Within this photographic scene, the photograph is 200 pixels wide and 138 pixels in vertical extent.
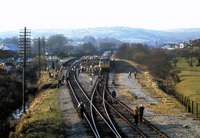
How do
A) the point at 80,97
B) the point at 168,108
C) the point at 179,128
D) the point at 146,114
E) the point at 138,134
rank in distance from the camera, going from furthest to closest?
the point at 80,97, the point at 168,108, the point at 146,114, the point at 179,128, the point at 138,134

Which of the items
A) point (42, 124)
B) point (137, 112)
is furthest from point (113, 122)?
point (42, 124)

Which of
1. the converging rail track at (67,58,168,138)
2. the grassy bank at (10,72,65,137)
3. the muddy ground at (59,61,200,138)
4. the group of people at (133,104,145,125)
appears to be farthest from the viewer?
the group of people at (133,104,145,125)

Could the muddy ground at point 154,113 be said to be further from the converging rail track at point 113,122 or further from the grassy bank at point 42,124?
the converging rail track at point 113,122

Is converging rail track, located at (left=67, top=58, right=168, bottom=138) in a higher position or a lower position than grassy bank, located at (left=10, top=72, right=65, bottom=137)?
higher

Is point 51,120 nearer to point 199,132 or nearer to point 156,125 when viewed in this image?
point 156,125

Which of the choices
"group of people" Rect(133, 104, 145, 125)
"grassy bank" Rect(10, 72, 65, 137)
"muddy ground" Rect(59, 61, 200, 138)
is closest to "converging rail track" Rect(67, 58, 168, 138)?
"group of people" Rect(133, 104, 145, 125)

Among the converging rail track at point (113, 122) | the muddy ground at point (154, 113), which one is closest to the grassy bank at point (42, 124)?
the muddy ground at point (154, 113)

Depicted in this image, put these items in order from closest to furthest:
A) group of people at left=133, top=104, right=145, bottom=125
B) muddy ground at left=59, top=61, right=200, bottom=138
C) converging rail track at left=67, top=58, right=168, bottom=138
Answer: converging rail track at left=67, top=58, right=168, bottom=138
muddy ground at left=59, top=61, right=200, bottom=138
group of people at left=133, top=104, right=145, bottom=125

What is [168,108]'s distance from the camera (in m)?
22.2

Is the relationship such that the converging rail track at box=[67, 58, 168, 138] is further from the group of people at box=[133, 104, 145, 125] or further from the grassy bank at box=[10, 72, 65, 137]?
the grassy bank at box=[10, 72, 65, 137]

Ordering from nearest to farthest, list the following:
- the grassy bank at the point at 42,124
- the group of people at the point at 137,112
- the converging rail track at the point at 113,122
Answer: the converging rail track at the point at 113,122, the grassy bank at the point at 42,124, the group of people at the point at 137,112

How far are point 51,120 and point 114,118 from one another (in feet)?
13.0

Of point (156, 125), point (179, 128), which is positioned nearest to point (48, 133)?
point (156, 125)

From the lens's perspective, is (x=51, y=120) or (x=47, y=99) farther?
(x=47, y=99)
